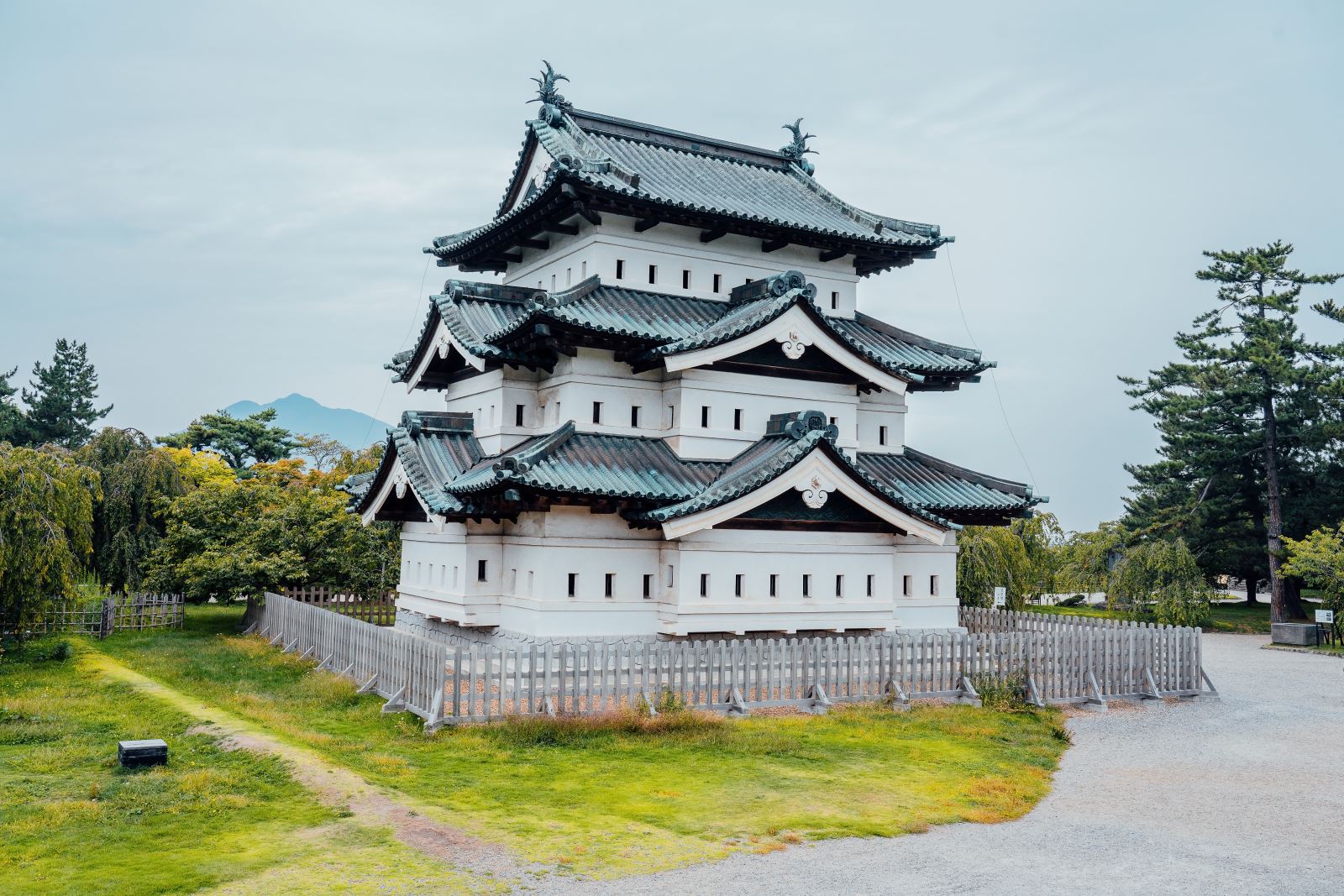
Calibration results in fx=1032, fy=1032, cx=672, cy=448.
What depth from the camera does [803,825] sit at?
11758mm

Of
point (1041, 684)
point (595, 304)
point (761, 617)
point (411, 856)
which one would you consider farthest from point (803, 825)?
point (595, 304)

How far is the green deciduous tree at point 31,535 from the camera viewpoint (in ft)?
75.8

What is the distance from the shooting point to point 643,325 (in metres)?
21.5

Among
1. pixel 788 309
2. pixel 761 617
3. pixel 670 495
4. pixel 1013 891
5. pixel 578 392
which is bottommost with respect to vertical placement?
pixel 1013 891

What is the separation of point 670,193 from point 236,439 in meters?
55.1

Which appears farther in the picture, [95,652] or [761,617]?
[95,652]

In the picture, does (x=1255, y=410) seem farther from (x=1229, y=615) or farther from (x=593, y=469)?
(x=593, y=469)

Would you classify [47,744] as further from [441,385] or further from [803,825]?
[441,385]

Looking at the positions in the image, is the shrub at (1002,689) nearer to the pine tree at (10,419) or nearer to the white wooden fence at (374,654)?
the white wooden fence at (374,654)

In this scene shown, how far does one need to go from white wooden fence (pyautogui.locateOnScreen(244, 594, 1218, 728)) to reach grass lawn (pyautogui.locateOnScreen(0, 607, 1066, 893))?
28.5 inches

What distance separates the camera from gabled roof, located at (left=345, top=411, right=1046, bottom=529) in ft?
63.2

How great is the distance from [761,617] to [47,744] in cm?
1229

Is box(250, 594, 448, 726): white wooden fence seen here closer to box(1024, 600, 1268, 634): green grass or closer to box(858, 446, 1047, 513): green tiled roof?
box(858, 446, 1047, 513): green tiled roof

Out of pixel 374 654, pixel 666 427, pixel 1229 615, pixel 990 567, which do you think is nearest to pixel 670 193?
pixel 666 427
